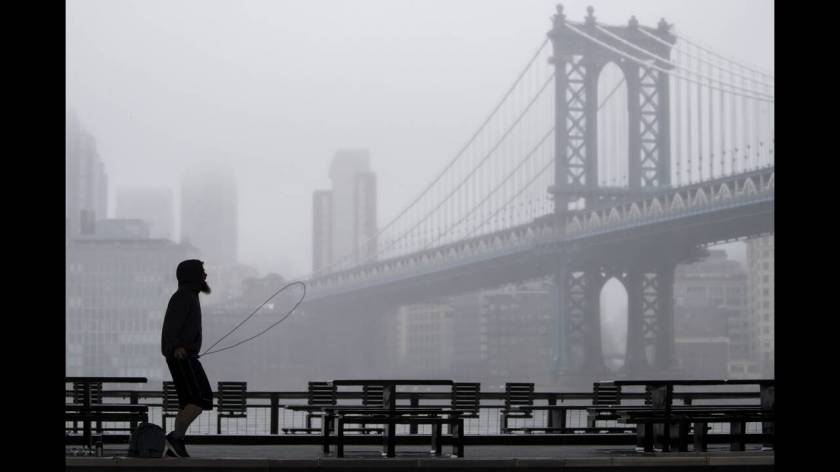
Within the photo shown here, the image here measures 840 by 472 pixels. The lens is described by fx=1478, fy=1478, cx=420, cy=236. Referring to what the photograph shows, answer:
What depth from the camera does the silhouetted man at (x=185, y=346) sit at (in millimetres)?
7051

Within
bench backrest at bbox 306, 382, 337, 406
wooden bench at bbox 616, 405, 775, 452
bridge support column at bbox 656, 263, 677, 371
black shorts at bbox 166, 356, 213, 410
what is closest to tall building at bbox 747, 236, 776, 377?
bridge support column at bbox 656, 263, 677, 371

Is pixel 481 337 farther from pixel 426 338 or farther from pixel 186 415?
pixel 186 415

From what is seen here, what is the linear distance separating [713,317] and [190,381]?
73020 mm

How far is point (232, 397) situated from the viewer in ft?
36.8

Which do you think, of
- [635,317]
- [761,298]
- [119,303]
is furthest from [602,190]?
[119,303]

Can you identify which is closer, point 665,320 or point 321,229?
point 665,320

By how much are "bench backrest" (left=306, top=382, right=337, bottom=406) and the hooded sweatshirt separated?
357 centimetres

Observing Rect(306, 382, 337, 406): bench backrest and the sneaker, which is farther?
Rect(306, 382, 337, 406): bench backrest

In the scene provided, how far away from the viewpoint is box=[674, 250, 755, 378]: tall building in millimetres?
72938

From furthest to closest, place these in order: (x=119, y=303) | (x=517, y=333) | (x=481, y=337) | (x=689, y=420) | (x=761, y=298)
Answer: (x=481, y=337)
(x=517, y=333)
(x=119, y=303)
(x=761, y=298)
(x=689, y=420)

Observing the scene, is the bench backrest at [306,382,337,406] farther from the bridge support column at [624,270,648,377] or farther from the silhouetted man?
the bridge support column at [624,270,648,377]

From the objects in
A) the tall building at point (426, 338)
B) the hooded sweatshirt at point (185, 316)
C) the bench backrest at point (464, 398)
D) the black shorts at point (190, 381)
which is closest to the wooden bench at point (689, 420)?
the bench backrest at point (464, 398)
